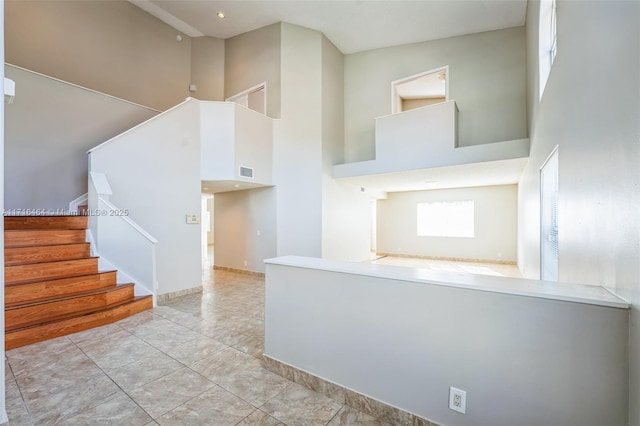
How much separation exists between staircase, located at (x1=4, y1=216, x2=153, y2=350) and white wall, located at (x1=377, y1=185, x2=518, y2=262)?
25.7ft

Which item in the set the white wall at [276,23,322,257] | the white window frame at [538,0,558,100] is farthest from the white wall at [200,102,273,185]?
the white window frame at [538,0,558,100]

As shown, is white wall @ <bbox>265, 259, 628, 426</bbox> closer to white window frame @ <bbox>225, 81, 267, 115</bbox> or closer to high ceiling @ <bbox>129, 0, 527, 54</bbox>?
white window frame @ <bbox>225, 81, 267, 115</bbox>

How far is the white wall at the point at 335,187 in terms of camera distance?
655 cm

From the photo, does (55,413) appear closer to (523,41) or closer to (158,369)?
(158,369)

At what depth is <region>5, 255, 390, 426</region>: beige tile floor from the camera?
1.77 meters

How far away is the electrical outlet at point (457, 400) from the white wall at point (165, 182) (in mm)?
4527

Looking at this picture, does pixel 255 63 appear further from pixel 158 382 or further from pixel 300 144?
pixel 158 382

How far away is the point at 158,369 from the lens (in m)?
2.34

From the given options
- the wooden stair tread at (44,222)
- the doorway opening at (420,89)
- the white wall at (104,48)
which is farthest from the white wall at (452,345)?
the white wall at (104,48)

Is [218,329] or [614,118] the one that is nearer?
[614,118]

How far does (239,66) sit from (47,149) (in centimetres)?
441

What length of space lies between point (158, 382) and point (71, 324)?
Answer: 5.54 ft

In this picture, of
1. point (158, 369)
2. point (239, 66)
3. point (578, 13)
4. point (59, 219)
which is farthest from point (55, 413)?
point (239, 66)

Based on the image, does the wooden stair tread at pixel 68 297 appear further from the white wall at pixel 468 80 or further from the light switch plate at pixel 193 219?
the white wall at pixel 468 80
